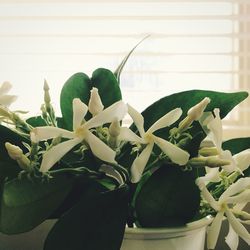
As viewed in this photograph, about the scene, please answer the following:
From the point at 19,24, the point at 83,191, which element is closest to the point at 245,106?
the point at 19,24

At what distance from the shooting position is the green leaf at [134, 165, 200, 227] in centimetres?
51

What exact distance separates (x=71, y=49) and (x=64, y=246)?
0.68 meters

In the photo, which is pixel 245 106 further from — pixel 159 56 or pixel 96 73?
pixel 96 73

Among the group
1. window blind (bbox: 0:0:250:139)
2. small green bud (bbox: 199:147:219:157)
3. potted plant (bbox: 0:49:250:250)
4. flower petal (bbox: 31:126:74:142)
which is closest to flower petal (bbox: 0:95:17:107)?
potted plant (bbox: 0:49:250:250)

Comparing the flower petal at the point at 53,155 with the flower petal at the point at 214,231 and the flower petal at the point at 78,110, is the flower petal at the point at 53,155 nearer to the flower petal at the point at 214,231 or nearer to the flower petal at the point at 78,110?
the flower petal at the point at 78,110

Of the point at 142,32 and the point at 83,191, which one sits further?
the point at 142,32

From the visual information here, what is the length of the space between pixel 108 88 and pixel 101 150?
135 mm

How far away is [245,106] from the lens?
3.60 ft

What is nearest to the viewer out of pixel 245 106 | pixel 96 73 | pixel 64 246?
pixel 64 246

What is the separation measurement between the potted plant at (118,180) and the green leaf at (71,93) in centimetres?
3

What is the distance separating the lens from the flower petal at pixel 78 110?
48 centimetres

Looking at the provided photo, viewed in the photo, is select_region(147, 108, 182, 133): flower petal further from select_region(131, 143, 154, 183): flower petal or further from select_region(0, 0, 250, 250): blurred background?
select_region(0, 0, 250, 250): blurred background

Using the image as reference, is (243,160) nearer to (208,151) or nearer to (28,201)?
(208,151)

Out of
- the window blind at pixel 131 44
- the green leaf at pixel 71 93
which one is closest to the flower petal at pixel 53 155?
the green leaf at pixel 71 93
